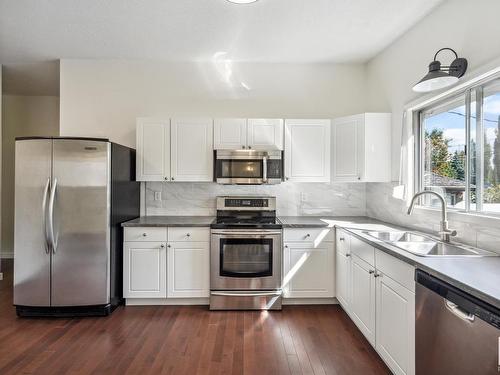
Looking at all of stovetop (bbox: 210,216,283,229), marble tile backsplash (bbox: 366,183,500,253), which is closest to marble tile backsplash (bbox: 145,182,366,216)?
marble tile backsplash (bbox: 366,183,500,253)

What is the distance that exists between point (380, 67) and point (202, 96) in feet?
6.81

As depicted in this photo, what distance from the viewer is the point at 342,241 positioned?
2.83 m

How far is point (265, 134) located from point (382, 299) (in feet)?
6.56

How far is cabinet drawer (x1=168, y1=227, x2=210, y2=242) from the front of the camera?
302 centimetres

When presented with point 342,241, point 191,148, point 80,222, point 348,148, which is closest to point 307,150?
point 348,148

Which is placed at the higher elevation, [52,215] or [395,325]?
[52,215]

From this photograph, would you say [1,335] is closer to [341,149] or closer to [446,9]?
[341,149]

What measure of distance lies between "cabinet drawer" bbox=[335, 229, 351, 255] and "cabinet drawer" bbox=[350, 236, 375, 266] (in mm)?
96

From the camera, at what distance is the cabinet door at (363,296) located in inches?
85.5

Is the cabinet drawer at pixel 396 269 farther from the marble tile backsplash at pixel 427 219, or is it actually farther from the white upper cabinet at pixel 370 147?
the white upper cabinet at pixel 370 147

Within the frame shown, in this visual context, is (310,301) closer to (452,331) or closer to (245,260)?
(245,260)

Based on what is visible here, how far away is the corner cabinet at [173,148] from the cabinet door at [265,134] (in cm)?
44

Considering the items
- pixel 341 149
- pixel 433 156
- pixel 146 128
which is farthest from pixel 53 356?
pixel 433 156

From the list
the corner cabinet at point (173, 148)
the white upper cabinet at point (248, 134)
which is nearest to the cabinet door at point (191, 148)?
the corner cabinet at point (173, 148)
